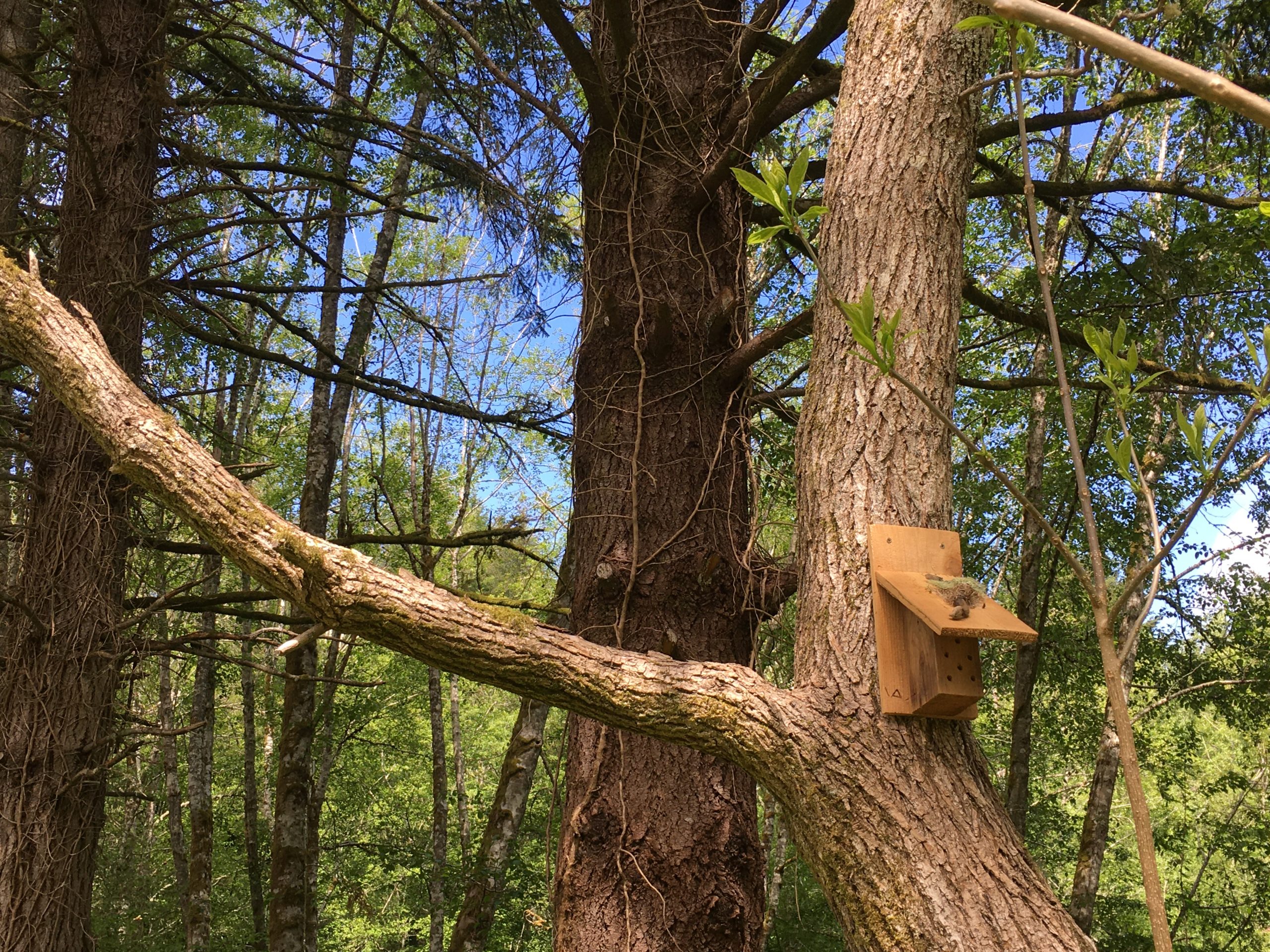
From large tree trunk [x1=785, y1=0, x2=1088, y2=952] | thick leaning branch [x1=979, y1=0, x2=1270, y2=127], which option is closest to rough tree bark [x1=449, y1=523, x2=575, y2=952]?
large tree trunk [x1=785, y1=0, x2=1088, y2=952]

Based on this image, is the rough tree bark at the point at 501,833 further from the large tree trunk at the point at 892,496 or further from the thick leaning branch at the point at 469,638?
the large tree trunk at the point at 892,496

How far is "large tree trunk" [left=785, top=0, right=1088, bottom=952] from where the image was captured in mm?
1405

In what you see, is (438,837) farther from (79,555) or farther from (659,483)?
(659,483)

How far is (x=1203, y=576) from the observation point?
8953 mm

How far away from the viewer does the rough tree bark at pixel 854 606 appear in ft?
4.68

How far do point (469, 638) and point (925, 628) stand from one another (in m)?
0.82

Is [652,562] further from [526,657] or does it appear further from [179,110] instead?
[179,110]

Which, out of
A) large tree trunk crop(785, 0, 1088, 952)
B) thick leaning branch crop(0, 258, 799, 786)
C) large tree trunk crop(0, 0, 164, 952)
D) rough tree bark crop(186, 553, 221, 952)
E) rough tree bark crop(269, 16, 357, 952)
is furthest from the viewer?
rough tree bark crop(186, 553, 221, 952)

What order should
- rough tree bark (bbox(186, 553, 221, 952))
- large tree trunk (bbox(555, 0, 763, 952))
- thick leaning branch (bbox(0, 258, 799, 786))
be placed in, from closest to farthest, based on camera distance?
thick leaning branch (bbox(0, 258, 799, 786)) < large tree trunk (bbox(555, 0, 763, 952)) < rough tree bark (bbox(186, 553, 221, 952))

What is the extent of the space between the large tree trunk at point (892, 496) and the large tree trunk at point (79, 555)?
3152mm

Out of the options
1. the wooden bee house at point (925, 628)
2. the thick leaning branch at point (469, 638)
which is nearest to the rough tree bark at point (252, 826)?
the thick leaning branch at point (469, 638)

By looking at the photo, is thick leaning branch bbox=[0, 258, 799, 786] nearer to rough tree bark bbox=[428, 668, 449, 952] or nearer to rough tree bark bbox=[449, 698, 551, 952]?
rough tree bark bbox=[449, 698, 551, 952]

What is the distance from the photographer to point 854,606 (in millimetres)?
1635

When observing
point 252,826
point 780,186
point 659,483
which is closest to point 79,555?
point 659,483
